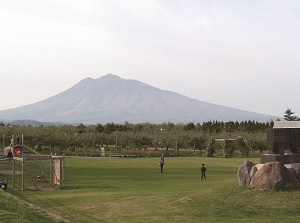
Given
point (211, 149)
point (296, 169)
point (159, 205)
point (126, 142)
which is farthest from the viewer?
point (126, 142)

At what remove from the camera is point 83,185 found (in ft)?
112

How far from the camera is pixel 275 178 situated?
24.1 meters

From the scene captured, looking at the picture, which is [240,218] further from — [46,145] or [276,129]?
[46,145]

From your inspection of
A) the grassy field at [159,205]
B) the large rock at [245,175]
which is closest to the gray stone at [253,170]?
the large rock at [245,175]

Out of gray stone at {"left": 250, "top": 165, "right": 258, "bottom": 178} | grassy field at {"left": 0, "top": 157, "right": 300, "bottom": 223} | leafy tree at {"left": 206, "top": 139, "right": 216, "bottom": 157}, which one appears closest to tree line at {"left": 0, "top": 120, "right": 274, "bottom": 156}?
leafy tree at {"left": 206, "top": 139, "right": 216, "bottom": 157}

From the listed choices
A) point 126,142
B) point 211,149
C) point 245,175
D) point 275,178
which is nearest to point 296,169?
point 275,178

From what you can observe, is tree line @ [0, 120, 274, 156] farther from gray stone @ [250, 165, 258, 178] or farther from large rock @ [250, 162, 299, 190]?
large rock @ [250, 162, 299, 190]

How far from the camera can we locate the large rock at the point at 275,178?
947 inches

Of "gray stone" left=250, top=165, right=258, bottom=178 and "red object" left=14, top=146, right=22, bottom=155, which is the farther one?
"red object" left=14, top=146, right=22, bottom=155

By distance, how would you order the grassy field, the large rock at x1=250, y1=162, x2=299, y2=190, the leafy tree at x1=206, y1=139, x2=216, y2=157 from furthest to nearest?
the leafy tree at x1=206, y1=139, x2=216, y2=157
the large rock at x1=250, y1=162, x2=299, y2=190
the grassy field

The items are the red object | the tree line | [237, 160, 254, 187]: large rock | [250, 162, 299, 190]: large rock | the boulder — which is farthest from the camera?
the tree line

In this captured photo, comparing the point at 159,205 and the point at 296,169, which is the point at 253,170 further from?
the point at 159,205

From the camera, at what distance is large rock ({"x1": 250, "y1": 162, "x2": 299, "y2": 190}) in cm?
2406

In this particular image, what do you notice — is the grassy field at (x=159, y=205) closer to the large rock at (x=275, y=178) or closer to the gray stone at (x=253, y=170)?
the large rock at (x=275, y=178)
